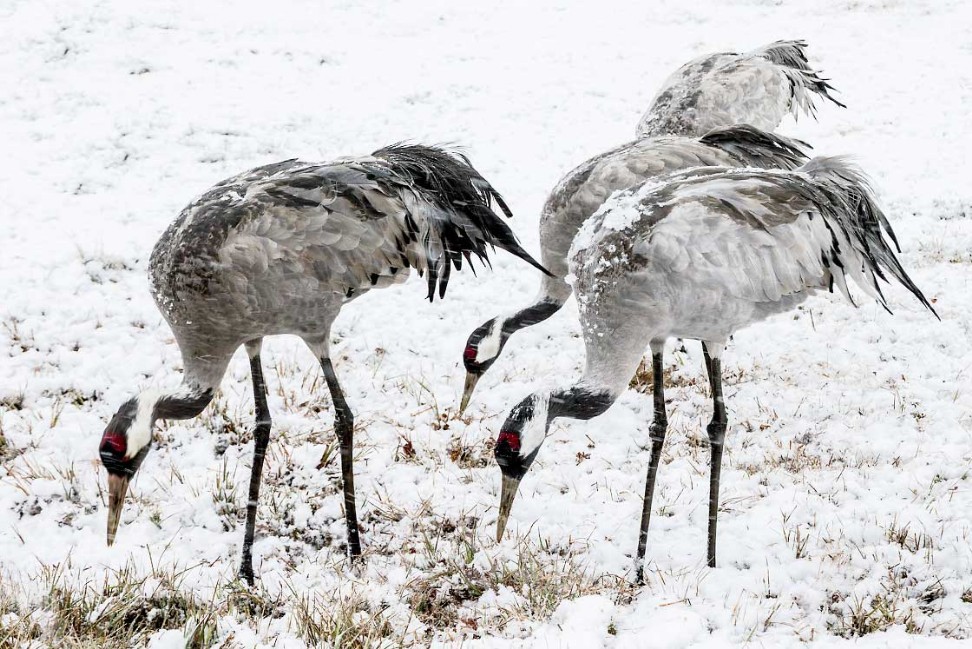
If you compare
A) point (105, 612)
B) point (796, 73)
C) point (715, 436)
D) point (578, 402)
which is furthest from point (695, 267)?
point (796, 73)

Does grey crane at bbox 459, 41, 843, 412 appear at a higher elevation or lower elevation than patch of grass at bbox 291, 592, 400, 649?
higher

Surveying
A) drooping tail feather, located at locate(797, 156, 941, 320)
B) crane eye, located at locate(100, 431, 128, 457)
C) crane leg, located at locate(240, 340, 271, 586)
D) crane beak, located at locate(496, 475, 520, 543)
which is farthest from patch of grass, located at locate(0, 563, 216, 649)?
drooping tail feather, located at locate(797, 156, 941, 320)

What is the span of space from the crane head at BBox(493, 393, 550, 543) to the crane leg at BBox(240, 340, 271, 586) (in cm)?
120

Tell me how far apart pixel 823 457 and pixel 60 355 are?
456 cm

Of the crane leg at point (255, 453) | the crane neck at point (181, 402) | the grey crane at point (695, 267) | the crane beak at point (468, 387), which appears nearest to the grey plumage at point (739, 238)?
the grey crane at point (695, 267)

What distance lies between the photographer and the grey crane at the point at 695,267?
3361mm

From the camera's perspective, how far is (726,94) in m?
6.08

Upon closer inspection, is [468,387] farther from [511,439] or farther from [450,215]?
[511,439]

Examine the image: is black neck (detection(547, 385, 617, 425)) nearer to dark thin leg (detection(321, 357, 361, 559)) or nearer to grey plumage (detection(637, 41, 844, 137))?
dark thin leg (detection(321, 357, 361, 559))

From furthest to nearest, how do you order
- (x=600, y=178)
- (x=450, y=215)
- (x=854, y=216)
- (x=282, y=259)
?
(x=600, y=178) → (x=450, y=215) → (x=854, y=216) → (x=282, y=259)

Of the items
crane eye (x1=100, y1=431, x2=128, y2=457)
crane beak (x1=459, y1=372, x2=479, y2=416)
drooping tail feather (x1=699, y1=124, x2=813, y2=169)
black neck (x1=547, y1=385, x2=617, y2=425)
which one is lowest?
crane beak (x1=459, y1=372, x2=479, y2=416)

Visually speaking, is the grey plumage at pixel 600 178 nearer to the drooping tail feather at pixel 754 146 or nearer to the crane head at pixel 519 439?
the drooping tail feather at pixel 754 146

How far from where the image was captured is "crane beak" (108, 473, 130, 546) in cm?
330

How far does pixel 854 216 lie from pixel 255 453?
300 cm
